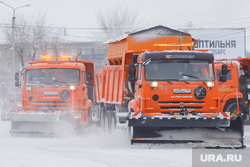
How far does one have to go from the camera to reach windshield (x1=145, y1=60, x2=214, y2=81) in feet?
48.5

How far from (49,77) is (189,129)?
6.87 meters

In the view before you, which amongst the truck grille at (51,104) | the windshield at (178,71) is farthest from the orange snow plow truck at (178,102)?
the truck grille at (51,104)

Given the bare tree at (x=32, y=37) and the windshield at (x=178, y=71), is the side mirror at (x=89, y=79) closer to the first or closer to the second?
the windshield at (x=178, y=71)

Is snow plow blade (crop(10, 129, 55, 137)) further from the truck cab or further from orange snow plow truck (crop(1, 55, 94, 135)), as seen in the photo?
the truck cab

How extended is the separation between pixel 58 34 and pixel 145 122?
50.6 meters

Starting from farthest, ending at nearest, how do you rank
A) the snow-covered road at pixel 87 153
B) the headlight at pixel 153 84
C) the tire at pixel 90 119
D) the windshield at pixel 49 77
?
the tire at pixel 90 119 < the windshield at pixel 49 77 < the headlight at pixel 153 84 < the snow-covered road at pixel 87 153

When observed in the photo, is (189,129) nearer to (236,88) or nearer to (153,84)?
(153,84)

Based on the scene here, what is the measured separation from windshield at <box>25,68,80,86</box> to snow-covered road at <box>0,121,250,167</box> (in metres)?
2.76

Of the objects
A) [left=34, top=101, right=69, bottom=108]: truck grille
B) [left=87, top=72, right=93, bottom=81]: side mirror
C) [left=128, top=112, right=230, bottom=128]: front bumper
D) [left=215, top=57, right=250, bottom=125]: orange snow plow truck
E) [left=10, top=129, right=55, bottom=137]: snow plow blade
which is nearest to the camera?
[left=128, top=112, right=230, bottom=128]: front bumper

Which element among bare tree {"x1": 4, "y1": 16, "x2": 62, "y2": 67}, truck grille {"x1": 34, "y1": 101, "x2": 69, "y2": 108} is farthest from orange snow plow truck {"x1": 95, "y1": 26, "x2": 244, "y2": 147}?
bare tree {"x1": 4, "y1": 16, "x2": 62, "y2": 67}

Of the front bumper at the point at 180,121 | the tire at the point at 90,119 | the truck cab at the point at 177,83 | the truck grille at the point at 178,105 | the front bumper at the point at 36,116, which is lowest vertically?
the tire at the point at 90,119

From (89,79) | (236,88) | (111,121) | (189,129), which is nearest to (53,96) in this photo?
(89,79)

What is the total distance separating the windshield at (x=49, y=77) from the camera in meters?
19.6

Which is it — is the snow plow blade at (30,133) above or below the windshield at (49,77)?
below
